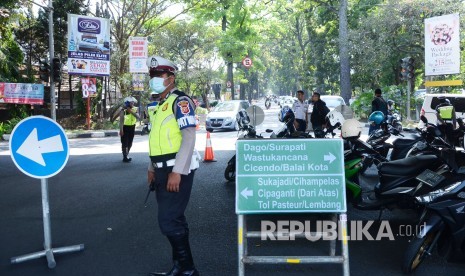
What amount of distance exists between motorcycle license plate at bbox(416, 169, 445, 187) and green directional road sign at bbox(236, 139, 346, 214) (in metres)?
1.27

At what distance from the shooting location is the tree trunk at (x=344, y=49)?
26078 mm

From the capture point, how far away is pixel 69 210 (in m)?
7.09

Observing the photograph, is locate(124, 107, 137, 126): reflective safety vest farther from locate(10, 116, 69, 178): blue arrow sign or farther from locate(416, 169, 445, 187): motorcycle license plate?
locate(416, 169, 445, 187): motorcycle license plate

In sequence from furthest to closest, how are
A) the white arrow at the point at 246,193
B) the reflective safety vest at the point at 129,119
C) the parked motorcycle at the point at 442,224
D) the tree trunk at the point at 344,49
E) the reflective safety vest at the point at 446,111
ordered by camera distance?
1. the tree trunk at the point at 344,49
2. the reflective safety vest at the point at 129,119
3. the reflective safety vest at the point at 446,111
4. the parked motorcycle at the point at 442,224
5. the white arrow at the point at 246,193

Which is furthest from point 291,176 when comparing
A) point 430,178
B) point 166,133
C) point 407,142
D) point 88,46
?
point 88,46

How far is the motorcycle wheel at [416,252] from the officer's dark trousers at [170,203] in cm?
197

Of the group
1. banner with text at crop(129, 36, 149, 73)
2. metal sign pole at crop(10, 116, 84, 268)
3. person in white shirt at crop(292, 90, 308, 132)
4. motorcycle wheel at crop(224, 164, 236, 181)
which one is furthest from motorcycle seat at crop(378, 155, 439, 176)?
banner with text at crop(129, 36, 149, 73)

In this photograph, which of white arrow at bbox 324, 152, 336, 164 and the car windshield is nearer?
white arrow at bbox 324, 152, 336, 164

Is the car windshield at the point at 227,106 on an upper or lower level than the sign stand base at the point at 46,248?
upper

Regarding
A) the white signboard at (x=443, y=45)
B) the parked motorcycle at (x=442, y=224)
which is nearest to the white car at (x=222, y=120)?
the white signboard at (x=443, y=45)

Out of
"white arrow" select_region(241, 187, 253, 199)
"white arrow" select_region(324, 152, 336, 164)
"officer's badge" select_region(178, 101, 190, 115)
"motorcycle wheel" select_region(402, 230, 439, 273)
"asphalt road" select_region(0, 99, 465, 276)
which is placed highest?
"officer's badge" select_region(178, 101, 190, 115)

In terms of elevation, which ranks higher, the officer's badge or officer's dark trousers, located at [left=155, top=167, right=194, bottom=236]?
the officer's badge

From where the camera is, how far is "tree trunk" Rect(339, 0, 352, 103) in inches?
1027

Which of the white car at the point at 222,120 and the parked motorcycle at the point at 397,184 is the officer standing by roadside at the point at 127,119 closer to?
the parked motorcycle at the point at 397,184
